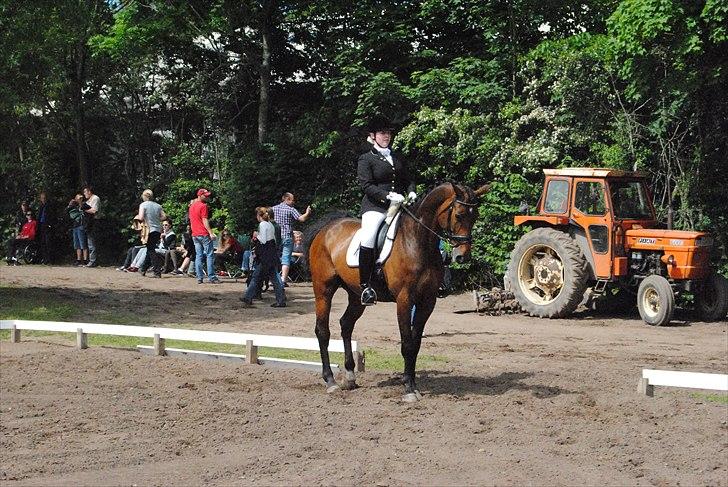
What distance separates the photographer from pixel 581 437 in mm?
8562

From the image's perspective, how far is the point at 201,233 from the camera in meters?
22.9

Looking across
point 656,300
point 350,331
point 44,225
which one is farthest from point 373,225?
point 44,225

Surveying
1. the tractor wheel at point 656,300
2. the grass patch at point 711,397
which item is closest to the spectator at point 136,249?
the tractor wheel at point 656,300

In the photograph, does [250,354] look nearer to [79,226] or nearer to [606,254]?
[606,254]

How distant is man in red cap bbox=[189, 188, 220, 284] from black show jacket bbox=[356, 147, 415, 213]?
40.3ft

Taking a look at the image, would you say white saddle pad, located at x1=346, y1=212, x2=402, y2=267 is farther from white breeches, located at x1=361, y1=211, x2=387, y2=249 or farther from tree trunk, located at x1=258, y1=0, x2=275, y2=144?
tree trunk, located at x1=258, y1=0, x2=275, y2=144

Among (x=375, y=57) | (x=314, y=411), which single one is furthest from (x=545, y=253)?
(x=314, y=411)

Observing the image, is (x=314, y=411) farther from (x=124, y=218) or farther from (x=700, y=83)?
(x=124, y=218)

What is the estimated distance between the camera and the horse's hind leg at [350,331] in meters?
11.0

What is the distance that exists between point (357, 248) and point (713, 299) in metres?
9.53

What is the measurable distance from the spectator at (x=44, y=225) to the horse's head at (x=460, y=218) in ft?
70.0

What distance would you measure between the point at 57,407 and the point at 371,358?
14.4ft

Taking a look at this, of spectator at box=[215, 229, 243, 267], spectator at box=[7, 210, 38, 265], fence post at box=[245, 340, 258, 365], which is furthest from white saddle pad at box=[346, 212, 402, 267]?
spectator at box=[7, 210, 38, 265]

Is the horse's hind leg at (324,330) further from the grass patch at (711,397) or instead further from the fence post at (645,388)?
the grass patch at (711,397)
